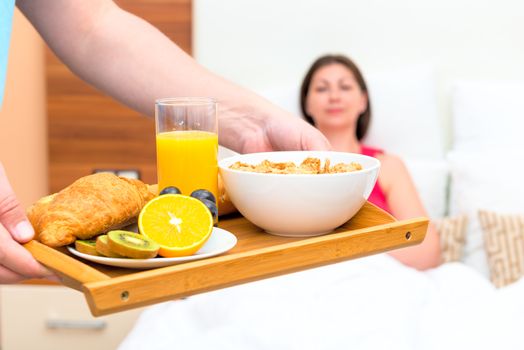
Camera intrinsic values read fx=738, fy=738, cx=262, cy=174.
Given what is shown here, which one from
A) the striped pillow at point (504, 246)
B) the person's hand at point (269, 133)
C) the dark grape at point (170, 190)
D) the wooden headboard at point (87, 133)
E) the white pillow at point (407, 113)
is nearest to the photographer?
the dark grape at point (170, 190)

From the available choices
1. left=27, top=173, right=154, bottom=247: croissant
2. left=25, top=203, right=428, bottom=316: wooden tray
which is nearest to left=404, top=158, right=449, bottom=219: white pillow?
left=25, top=203, right=428, bottom=316: wooden tray

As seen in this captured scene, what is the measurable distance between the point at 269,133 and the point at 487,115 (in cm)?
155

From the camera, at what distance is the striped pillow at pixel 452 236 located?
258 centimetres

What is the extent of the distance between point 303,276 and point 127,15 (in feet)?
2.93

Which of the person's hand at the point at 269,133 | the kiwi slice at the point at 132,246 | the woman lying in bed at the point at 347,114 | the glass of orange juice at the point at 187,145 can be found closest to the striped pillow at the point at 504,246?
the woman lying in bed at the point at 347,114

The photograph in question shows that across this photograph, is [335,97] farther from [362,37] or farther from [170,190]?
[170,190]

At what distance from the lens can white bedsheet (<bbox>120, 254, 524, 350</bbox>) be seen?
1762 mm

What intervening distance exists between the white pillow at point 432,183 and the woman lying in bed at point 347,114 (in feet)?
0.42

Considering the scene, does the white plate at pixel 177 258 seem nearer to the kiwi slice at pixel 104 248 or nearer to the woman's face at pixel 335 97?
the kiwi slice at pixel 104 248

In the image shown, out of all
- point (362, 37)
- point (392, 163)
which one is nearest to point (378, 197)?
point (392, 163)

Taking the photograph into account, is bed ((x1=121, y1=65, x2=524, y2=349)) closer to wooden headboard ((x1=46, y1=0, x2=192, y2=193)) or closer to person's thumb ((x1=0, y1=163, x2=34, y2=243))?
wooden headboard ((x1=46, y1=0, x2=192, y2=193))

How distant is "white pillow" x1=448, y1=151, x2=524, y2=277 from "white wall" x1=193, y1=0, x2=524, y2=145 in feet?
1.06

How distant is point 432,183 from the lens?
9.12 ft

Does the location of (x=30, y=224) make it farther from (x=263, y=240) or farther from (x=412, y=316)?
(x=412, y=316)
